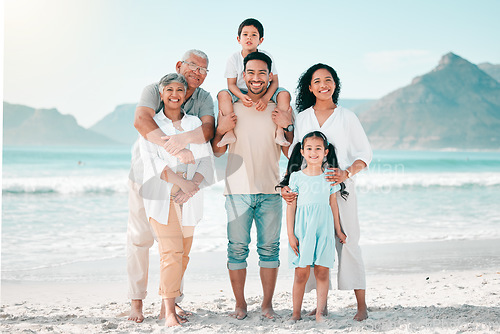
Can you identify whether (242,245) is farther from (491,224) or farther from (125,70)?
(125,70)

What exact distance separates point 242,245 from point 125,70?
130 ft

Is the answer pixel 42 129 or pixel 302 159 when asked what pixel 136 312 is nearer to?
pixel 302 159

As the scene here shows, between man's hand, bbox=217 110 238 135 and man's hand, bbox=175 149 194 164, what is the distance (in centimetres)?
26

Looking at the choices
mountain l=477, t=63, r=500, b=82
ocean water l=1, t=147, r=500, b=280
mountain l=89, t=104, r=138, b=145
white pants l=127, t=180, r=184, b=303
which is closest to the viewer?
white pants l=127, t=180, r=184, b=303

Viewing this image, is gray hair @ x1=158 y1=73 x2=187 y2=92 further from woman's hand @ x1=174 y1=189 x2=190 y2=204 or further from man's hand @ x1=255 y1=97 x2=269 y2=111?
woman's hand @ x1=174 y1=189 x2=190 y2=204

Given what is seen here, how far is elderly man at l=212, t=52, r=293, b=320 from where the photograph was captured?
9.33 feet

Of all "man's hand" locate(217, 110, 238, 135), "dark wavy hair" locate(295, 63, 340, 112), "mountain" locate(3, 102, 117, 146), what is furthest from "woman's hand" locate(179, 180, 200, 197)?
"mountain" locate(3, 102, 117, 146)

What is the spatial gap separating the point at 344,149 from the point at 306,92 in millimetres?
476

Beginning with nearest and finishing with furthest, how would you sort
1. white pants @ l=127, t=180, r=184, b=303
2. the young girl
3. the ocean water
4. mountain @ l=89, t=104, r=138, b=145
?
the young girl
white pants @ l=127, t=180, r=184, b=303
the ocean water
mountain @ l=89, t=104, r=138, b=145

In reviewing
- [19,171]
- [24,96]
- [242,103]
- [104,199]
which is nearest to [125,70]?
[24,96]

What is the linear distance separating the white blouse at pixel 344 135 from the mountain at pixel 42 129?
4923 centimetres

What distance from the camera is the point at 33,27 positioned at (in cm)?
3641

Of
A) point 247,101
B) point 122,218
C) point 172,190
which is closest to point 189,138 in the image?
point 172,190

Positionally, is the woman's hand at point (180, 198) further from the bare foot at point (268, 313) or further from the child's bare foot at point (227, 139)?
the bare foot at point (268, 313)
